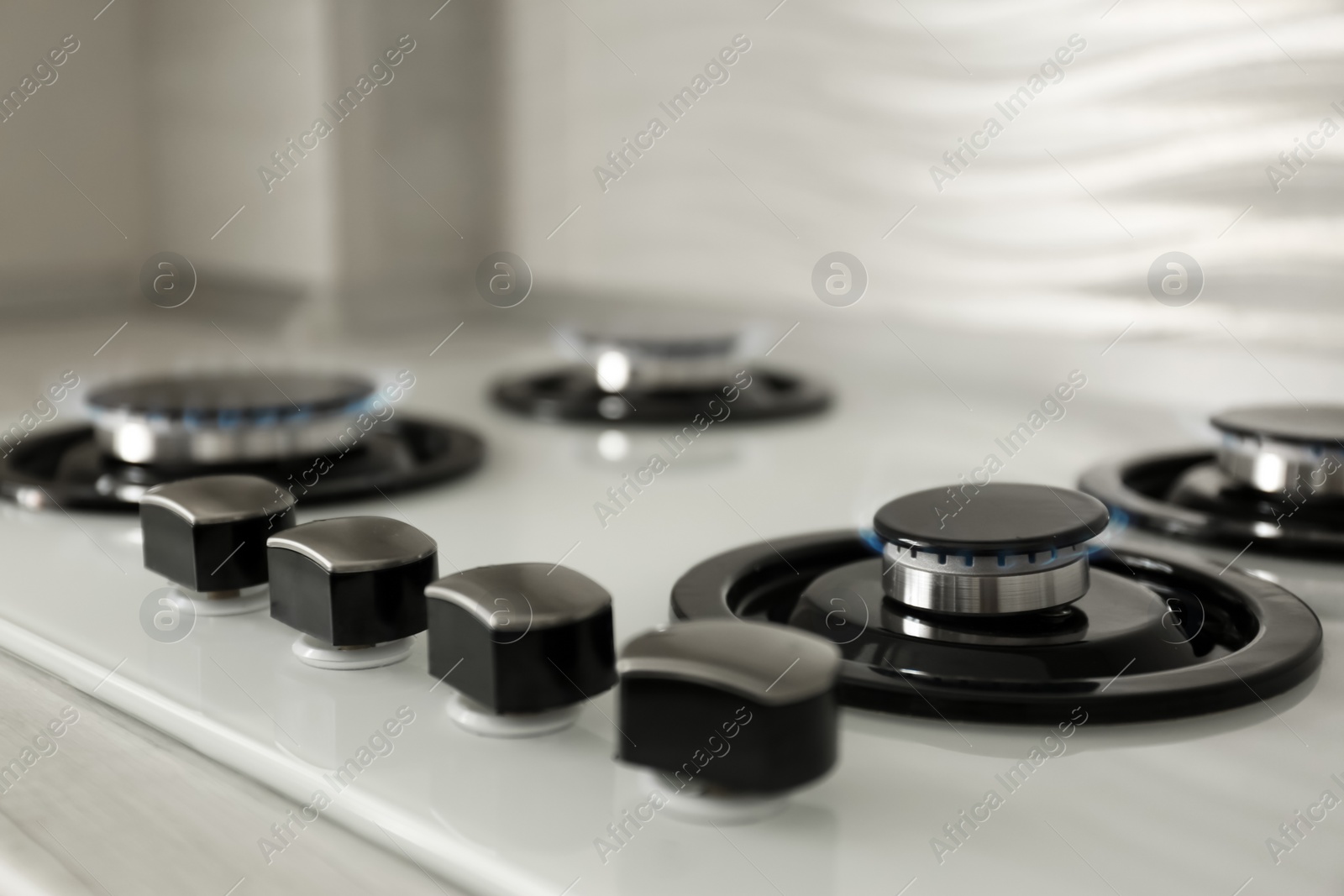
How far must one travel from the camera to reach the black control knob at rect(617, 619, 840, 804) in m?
0.34

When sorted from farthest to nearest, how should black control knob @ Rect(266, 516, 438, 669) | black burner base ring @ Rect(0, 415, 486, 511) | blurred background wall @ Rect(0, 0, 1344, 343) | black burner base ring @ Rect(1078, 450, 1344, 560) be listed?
blurred background wall @ Rect(0, 0, 1344, 343) < black burner base ring @ Rect(0, 415, 486, 511) < black burner base ring @ Rect(1078, 450, 1344, 560) < black control knob @ Rect(266, 516, 438, 669)

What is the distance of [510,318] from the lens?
156 cm

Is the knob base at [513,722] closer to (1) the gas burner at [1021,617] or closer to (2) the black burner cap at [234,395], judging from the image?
(1) the gas burner at [1021,617]

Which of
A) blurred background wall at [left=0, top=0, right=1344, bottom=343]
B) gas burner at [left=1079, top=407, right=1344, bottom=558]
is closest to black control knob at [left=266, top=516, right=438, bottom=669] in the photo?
gas burner at [left=1079, top=407, right=1344, bottom=558]

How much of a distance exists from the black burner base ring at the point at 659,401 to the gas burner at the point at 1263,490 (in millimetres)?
310

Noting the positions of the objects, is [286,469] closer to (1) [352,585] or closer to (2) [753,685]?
(1) [352,585]

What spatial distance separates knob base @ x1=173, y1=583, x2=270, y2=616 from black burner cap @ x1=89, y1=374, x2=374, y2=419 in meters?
0.24

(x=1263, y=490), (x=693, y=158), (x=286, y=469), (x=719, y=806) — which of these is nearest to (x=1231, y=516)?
(x=1263, y=490)

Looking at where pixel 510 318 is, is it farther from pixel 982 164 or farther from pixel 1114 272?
pixel 1114 272

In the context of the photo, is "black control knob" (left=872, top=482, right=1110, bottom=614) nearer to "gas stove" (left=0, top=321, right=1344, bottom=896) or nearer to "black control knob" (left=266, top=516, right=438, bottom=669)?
"gas stove" (left=0, top=321, right=1344, bottom=896)

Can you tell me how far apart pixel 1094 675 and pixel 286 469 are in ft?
1.75

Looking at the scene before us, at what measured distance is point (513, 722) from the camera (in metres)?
0.43

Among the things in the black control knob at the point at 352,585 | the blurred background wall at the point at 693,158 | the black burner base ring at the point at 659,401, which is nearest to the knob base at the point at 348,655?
the black control knob at the point at 352,585

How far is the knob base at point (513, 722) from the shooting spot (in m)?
0.43
